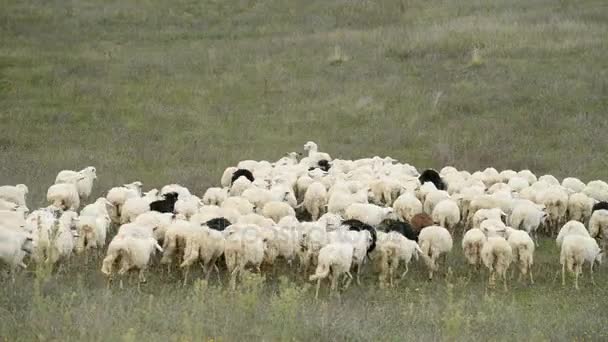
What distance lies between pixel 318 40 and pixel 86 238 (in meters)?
23.5

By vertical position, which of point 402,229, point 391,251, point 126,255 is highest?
point 126,255

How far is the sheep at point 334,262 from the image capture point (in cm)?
1209

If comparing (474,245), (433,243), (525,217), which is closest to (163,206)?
(433,243)

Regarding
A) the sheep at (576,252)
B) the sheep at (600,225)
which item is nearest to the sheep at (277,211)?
the sheep at (576,252)

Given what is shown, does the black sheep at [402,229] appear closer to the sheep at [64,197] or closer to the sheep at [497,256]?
the sheep at [497,256]

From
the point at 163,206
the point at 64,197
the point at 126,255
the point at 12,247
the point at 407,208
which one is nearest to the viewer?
the point at 12,247

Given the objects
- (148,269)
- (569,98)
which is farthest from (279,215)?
(569,98)

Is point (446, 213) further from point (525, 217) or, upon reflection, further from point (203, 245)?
point (203, 245)

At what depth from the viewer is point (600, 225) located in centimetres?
1500

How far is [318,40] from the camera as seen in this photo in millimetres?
35312

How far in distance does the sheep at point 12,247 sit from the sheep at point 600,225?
365 inches

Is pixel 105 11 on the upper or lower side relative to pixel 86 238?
upper

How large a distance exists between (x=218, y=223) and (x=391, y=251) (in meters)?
2.57

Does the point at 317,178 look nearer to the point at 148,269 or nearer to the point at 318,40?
the point at 148,269
